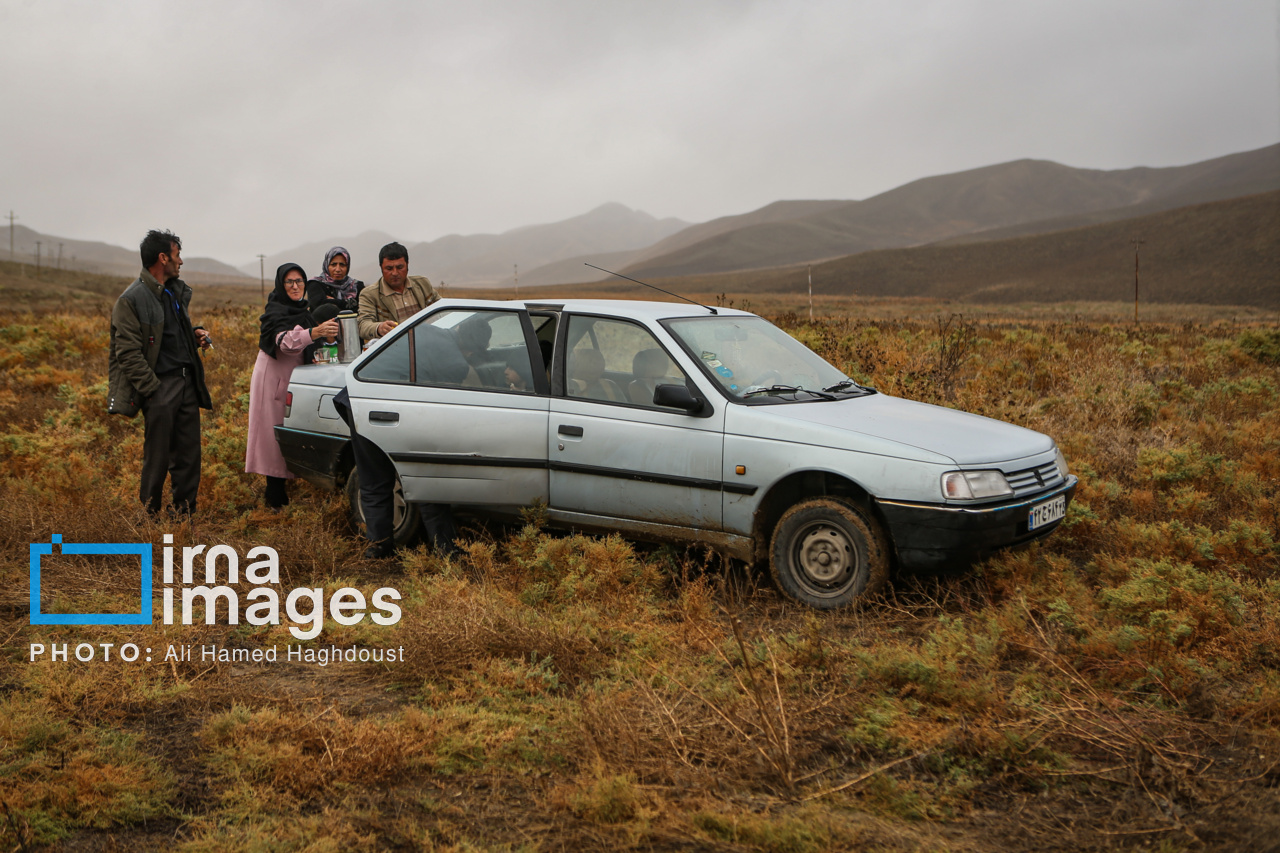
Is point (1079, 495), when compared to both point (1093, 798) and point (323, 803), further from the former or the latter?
point (323, 803)

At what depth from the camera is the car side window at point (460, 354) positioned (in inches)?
222

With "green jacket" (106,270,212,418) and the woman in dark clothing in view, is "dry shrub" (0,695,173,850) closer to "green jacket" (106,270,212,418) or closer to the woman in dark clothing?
"green jacket" (106,270,212,418)

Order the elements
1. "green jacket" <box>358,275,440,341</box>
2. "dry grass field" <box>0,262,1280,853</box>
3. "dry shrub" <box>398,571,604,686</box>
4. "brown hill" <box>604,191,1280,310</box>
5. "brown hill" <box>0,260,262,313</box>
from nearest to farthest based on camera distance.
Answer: "dry grass field" <box>0,262,1280,853</box> → "dry shrub" <box>398,571,604,686</box> → "green jacket" <box>358,275,440,341</box> → "brown hill" <box>0,260,262,313</box> → "brown hill" <box>604,191,1280,310</box>

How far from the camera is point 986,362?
42.0ft

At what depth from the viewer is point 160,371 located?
6434 millimetres

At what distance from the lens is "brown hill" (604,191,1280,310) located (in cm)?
8531

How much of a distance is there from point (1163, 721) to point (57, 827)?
3.75 m

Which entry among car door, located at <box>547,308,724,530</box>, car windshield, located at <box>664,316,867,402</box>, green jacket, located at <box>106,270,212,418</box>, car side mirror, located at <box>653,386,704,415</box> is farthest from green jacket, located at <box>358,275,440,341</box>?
car side mirror, located at <box>653,386,704,415</box>

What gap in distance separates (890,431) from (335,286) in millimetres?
4765

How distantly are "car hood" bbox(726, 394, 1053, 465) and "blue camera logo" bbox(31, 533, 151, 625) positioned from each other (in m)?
3.27

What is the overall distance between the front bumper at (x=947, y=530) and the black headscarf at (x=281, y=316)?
4618mm

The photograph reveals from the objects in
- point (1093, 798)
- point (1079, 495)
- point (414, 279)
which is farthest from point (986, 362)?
point (1093, 798)

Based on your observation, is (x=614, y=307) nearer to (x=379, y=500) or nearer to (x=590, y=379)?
(x=590, y=379)

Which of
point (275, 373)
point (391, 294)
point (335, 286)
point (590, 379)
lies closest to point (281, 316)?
point (275, 373)
